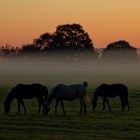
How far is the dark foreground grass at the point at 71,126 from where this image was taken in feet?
58.7

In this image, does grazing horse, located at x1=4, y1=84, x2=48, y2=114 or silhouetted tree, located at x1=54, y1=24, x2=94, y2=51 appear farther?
silhouetted tree, located at x1=54, y1=24, x2=94, y2=51

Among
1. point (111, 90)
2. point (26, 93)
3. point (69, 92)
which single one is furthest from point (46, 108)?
point (111, 90)

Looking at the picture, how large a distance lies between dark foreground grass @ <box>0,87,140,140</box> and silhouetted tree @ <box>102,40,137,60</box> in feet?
386

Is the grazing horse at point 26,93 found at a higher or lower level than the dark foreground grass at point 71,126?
higher

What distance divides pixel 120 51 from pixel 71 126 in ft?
416

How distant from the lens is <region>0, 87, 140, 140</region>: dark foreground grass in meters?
17.9

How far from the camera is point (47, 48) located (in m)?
135

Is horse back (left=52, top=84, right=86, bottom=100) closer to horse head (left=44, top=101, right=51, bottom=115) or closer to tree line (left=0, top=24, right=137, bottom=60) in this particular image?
horse head (left=44, top=101, right=51, bottom=115)

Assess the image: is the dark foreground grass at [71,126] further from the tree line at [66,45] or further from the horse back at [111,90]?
the tree line at [66,45]

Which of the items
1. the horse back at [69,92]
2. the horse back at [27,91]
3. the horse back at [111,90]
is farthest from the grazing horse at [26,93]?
the horse back at [111,90]

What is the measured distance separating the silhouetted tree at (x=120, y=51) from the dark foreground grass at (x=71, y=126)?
386 ft

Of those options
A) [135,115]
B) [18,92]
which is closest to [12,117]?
[18,92]

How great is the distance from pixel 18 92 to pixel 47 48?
108 m

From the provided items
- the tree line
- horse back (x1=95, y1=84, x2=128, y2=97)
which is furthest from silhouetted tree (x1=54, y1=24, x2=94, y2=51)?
horse back (x1=95, y1=84, x2=128, y2=97)
